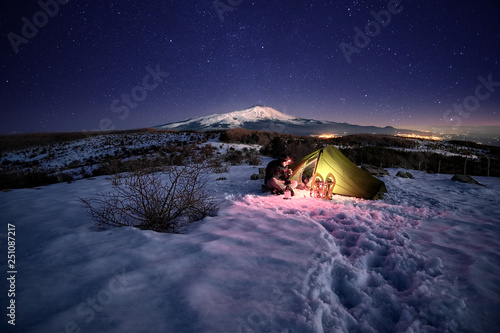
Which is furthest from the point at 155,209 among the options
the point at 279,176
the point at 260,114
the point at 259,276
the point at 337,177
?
the point at 260,114

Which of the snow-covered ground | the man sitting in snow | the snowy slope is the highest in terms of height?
the snowy slope

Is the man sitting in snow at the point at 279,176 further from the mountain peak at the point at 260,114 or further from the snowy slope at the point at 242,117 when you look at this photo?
the mountain peak at the point at 260,114

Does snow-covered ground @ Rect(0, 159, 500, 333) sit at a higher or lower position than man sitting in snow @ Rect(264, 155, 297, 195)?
lower

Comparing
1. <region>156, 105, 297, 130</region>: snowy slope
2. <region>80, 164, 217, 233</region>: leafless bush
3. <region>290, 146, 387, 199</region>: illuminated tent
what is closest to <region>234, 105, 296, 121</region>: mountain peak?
<region>156, 105, 297, 130</region>: snowy slope

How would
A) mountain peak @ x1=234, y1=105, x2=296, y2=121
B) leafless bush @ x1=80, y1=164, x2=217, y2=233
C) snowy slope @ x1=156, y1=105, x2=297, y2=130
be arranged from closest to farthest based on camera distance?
leafless bush @ x1=80, y1=164, x2=217, y2=233 < snowy slope @ x1=156, y1=105, x2=297, y2=130 < mountain peak @ x1=234, y1=105, x2=296, y2=121

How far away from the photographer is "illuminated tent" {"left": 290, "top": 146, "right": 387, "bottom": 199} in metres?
5.92

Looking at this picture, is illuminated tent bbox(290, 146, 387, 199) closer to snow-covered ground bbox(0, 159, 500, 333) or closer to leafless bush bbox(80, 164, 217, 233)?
snow-covered ground bbox(0, 159, 500, 333)

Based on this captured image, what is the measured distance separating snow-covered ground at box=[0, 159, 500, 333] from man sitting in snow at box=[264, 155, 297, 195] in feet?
6.29

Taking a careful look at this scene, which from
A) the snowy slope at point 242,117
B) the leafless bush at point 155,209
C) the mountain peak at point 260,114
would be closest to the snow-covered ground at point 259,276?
the leafless bush at point 155,209

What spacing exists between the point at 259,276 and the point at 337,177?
5.16m

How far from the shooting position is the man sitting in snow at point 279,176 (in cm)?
595

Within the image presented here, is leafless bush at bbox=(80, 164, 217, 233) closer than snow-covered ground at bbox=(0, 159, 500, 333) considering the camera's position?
No

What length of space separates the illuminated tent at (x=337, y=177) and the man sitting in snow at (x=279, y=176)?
91 cm

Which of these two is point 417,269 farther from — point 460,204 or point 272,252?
point 460,204
